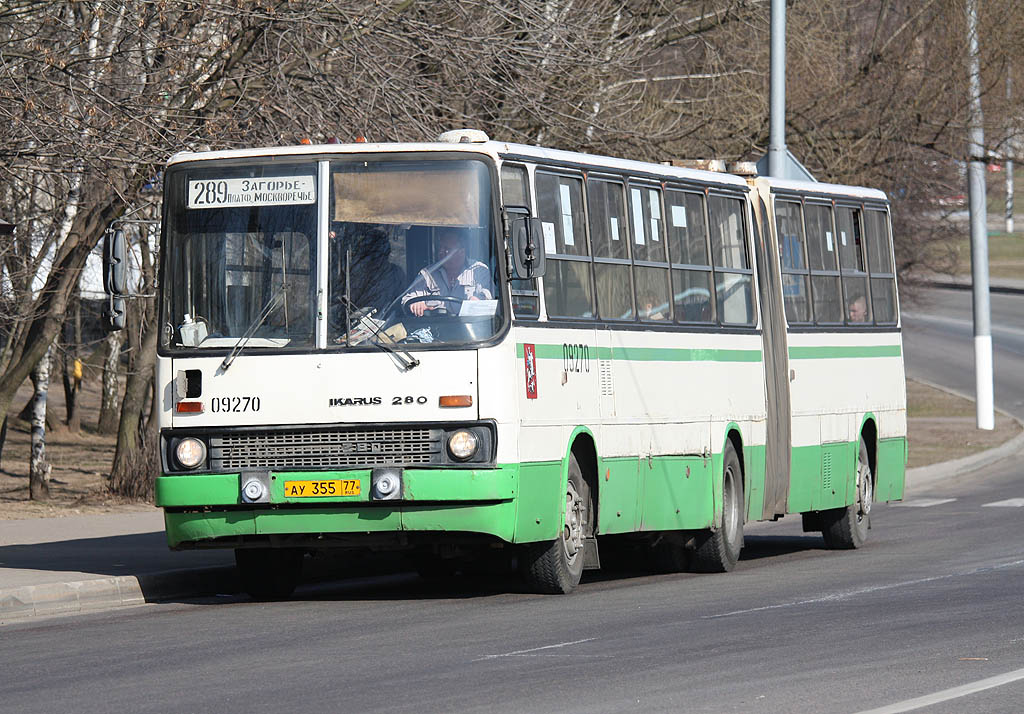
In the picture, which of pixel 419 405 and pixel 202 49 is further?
pixel 202 49

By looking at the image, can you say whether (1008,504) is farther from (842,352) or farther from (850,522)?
(842,352)

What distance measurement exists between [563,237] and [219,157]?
95.1 inches

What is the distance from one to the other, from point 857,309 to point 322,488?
7.88 metres

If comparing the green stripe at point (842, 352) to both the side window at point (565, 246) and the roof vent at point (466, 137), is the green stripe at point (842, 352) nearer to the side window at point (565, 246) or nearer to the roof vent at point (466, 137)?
the side window at point (565, 246)

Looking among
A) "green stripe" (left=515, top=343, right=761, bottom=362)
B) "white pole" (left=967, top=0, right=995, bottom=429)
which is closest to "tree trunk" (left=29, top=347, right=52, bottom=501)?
"green stripe" (left=515, top=343, right=761, bottom=362)

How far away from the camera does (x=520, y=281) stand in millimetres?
13398

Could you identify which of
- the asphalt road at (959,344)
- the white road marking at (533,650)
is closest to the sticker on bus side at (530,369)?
the white road marking at (533,650)

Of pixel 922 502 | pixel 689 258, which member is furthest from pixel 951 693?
pixel 922 502

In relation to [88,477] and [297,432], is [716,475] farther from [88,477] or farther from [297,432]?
[88,477]

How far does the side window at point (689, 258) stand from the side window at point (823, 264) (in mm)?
2391

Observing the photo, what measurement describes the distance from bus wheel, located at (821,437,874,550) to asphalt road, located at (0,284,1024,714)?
78.4 inches

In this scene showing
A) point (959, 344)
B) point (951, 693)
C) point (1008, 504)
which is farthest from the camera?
point (959, 344)

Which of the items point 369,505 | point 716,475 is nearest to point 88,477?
point 716,475

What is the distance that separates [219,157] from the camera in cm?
1377
